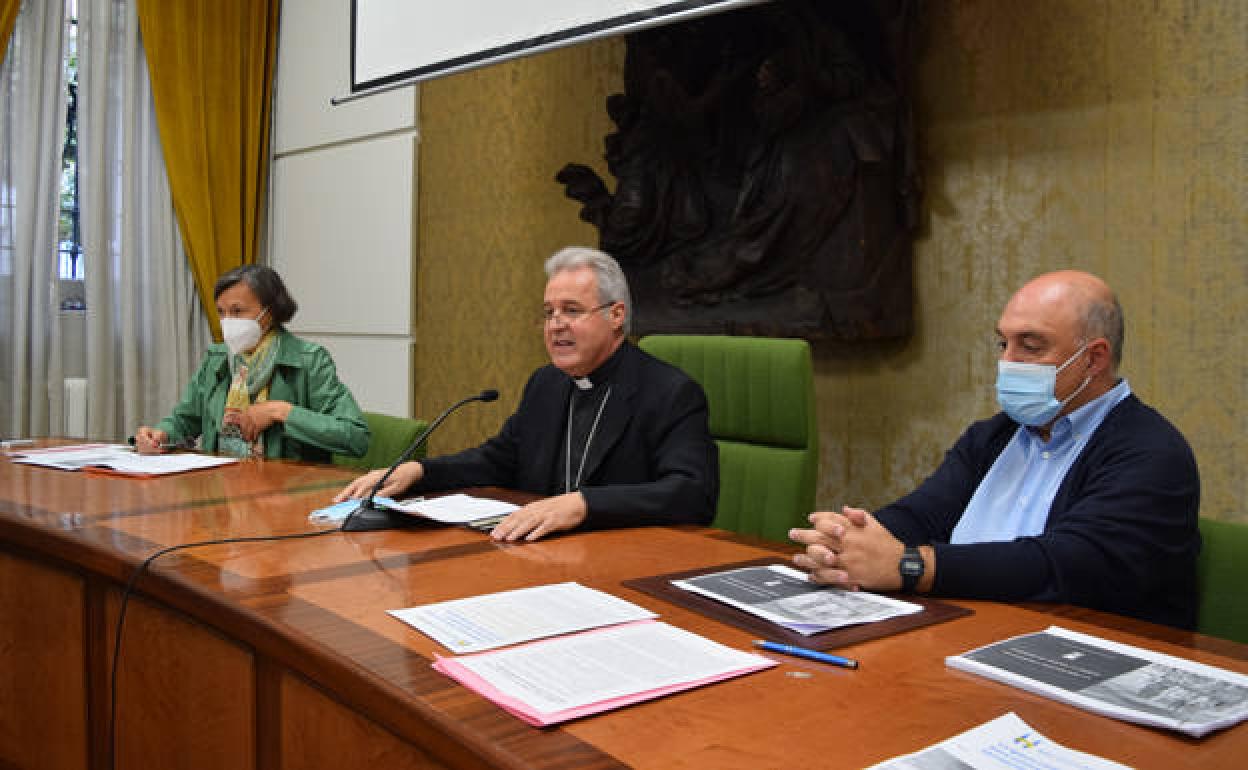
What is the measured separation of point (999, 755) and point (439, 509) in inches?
48.1

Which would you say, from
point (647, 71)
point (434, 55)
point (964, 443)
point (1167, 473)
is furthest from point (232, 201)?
point (1167, 473)

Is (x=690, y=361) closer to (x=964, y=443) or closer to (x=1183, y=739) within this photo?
(x=964, y=443)

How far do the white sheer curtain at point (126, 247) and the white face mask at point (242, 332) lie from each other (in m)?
2.10

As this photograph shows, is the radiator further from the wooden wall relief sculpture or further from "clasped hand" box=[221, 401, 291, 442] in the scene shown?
Answer: the wooden wall relief sculpture

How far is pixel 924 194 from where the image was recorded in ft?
9.56

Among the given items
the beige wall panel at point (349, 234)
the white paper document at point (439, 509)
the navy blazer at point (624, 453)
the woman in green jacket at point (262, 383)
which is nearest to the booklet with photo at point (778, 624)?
the navy blazer at point (624, 453)

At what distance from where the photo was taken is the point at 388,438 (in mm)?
2820

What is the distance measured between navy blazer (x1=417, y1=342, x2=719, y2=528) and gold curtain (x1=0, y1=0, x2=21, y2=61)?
131 inches

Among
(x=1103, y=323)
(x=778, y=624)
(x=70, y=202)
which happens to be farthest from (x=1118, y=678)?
(x=70, y=202)

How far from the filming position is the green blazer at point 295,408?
268 cm

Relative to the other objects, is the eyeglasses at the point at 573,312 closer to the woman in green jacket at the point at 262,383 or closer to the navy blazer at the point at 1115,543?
the woman in green jacket at the point at 262,383

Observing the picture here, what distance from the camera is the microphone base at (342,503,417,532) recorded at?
170 cm

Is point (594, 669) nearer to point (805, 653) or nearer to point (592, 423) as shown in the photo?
point (805, 653)

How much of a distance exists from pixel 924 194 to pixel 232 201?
3551mm
